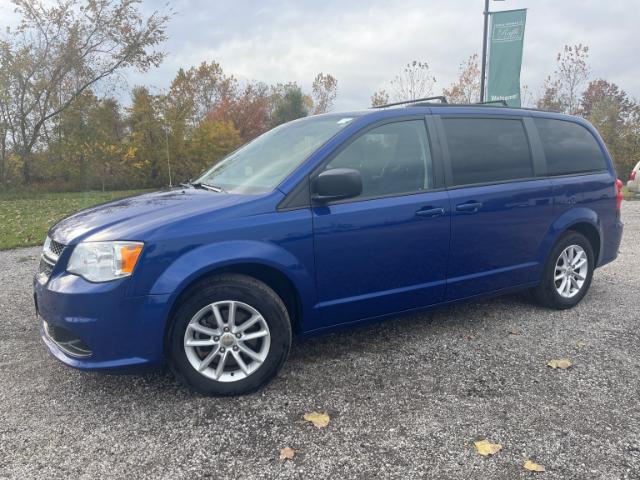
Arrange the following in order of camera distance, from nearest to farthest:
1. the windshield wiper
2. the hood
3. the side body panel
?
the hood → the side body panel → the windshield wiper

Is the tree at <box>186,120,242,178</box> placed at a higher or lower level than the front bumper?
higher

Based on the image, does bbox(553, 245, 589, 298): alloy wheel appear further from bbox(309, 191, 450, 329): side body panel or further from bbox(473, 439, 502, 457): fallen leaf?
bbox(473, 439, 502, 457): fallen leaf

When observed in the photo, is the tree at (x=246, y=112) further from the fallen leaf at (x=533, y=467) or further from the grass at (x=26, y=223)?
the fallen leaf at (x=533, y=467)

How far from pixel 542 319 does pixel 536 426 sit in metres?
1.86

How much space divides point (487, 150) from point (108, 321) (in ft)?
10.0

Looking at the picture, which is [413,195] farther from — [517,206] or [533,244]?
[533,244]

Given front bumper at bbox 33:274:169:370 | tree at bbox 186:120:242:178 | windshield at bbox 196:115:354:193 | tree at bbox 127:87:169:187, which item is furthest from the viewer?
tree at bbox 186:120:242:178

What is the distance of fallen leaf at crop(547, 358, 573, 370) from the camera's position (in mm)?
3301

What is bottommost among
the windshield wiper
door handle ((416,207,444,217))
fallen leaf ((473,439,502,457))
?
fallen leaf ((473,439,502,457))

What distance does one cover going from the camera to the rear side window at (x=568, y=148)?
A: 427 cm

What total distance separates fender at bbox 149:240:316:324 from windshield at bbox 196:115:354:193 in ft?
1.44

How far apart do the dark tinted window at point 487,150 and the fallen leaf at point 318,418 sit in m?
1.98

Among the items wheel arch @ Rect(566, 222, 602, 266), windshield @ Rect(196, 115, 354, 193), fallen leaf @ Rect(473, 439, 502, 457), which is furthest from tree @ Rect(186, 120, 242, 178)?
fallen leaf @ Rect(473, 439, 502, 457)

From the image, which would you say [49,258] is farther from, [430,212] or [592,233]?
[592,233]
